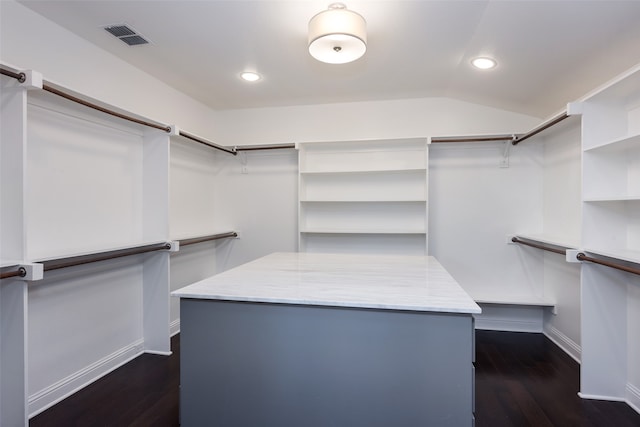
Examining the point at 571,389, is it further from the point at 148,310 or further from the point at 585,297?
the point at 148,310

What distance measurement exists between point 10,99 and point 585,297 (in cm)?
348

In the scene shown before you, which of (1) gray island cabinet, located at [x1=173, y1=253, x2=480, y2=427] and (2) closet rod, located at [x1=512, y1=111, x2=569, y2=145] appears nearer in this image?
(1) gray island cabinet, located at [x1=173, y1=253, x2=480, y2=427]

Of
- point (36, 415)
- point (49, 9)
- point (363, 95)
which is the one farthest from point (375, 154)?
point (36, 415)

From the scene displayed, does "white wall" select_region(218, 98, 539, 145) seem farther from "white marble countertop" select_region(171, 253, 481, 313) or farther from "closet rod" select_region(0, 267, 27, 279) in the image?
"closet rod" select_region(0, 267, 27, 279)

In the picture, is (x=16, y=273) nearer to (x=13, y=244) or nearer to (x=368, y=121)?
(x=13, y=244)

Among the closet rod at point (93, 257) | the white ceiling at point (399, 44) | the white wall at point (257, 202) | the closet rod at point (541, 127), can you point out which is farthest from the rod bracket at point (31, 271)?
the closet rod at point (541, 127)

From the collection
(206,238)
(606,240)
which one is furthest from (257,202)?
(606,240)

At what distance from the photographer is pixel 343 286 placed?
1.62 metres

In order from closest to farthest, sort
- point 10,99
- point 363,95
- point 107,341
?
point 10,99 < point 107,341 < point 363,95

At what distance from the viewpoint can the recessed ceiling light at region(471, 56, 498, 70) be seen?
2383mm

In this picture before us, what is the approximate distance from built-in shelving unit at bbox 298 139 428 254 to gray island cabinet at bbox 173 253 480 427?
71.5 inches

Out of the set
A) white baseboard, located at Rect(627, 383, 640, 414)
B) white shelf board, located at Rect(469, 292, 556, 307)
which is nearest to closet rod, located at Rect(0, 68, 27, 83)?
white shelf board, located at Rect(469, 292, 556, 307)

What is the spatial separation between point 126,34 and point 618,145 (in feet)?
10.2

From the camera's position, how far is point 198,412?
1.50 m
